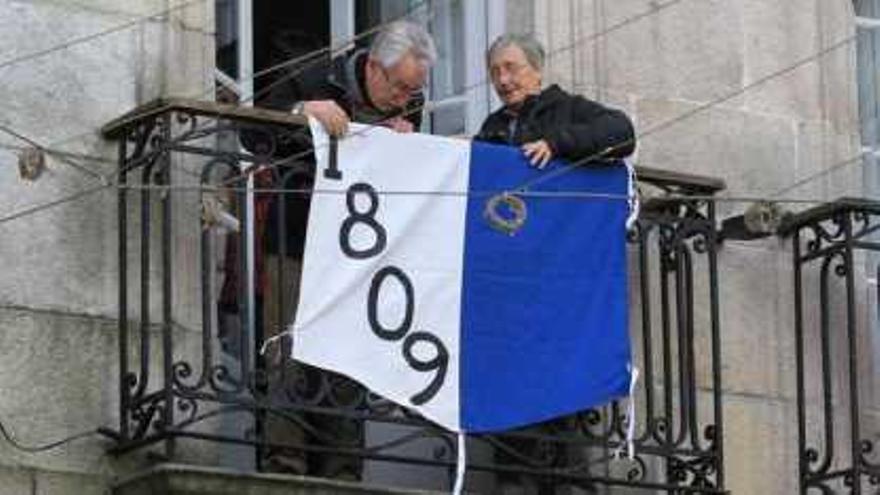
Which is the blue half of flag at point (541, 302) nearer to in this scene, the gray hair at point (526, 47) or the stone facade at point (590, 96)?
the gray hair at point (526, 47)

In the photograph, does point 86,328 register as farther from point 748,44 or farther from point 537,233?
point 748,44

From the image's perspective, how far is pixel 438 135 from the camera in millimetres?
14242

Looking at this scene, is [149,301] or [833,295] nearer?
[149,301]

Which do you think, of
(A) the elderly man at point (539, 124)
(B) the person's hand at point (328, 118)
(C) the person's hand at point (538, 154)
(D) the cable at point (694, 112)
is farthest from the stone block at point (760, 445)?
(B) the person's hand at point (328, 118)

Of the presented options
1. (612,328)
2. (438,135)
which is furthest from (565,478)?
(438,135)

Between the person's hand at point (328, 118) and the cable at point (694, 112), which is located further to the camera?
the cable at point (694, 112)

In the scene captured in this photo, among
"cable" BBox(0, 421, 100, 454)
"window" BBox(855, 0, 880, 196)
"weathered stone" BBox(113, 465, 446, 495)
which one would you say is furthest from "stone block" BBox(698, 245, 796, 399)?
"cable" BBox(0, 421, 100, 454)

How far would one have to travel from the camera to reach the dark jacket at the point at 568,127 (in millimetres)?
13617

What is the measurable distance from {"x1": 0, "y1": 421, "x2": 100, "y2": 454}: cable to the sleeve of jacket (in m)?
1.94

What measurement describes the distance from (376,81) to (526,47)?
1.77ft

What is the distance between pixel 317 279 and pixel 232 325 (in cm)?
61

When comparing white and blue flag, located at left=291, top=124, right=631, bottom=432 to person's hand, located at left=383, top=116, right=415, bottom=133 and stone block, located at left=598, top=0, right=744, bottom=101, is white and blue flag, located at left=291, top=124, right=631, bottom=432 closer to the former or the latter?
person's hand, located at left=383, top=116, right=415, bottom=133

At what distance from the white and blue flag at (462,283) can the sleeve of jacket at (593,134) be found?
0.08m

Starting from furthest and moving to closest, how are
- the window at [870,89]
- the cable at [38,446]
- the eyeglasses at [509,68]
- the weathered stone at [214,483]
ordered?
the window at [870,89] → the eyeglasses at [509,68] → the cable at [38,446] → the weathered stone at [214,483]
